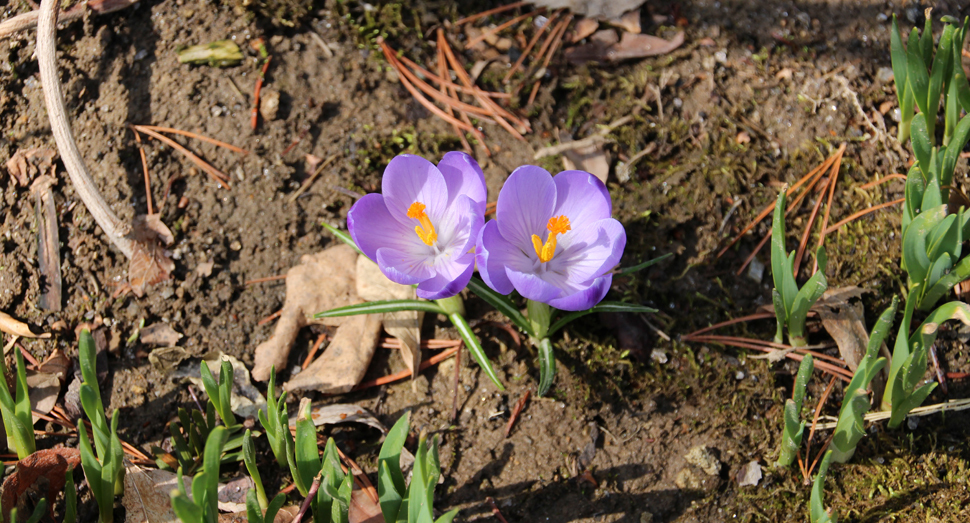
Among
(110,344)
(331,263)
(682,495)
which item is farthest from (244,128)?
(682,495)

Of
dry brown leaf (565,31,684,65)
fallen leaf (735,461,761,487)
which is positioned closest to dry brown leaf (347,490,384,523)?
fallen leaf (735,461,761,487)

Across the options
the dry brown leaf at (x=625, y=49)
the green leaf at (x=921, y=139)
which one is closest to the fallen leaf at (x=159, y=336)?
the dry brown leaf at (x=625, y=49)

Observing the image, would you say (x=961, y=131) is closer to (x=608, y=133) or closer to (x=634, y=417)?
(x=608, y=133)

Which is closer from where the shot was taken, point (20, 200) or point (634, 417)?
point (634, 417)

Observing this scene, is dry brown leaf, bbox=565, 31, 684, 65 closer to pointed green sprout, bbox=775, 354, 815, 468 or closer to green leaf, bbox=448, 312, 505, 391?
green leaf, bbox=448, 312, 505, 391

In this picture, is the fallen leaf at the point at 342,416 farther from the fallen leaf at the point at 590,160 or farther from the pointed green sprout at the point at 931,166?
the pointed green sprout at the point at 931,166

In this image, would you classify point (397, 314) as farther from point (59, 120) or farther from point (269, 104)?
point (59, 120)
